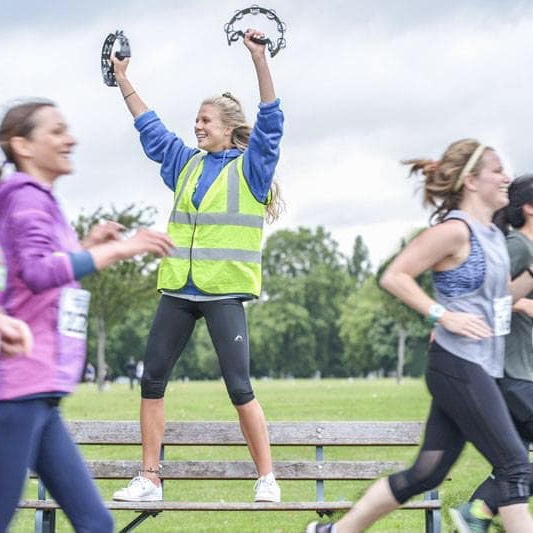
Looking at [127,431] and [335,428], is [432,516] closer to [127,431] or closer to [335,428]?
[335,428]

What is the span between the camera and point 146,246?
15.2 feet

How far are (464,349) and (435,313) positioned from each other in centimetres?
21

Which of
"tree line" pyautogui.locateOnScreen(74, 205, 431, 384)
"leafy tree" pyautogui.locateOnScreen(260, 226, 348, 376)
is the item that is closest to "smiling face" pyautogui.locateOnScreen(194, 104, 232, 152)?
"tree line" pyautogui.locateOnScreen(74, 205, 431, 384)

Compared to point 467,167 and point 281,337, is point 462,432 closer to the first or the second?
point 467,167

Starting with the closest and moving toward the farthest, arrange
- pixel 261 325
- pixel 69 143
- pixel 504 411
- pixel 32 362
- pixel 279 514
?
pixel 32 362 < pixel 69 143 < pixel 504 411 < pixel 279 514 < pixel 261 325

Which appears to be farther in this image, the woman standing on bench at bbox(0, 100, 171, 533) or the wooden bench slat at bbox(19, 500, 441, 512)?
the wooden bench slat at bbox(19, 500, 441, 512)

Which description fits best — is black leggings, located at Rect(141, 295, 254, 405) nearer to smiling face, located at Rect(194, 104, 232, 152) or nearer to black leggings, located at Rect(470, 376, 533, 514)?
smiling face, located at Rect(194, 104, 232, 152)

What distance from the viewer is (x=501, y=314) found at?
5691mm

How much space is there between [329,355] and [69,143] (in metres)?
111

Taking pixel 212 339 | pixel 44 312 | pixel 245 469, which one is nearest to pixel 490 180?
pixel 212 339

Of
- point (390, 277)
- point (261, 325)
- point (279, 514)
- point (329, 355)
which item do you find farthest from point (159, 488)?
point (329, 355)

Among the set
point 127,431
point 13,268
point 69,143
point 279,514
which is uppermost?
point 69,143

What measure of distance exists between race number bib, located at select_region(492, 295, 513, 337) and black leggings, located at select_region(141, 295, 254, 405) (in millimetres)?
1778

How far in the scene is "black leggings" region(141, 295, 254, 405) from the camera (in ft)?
23.0
